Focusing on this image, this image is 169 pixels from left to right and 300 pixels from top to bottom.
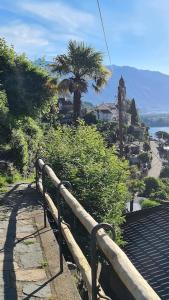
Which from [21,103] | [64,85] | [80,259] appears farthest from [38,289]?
[64,85]

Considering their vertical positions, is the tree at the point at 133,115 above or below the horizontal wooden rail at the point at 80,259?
above

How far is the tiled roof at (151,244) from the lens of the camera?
27.9 ft

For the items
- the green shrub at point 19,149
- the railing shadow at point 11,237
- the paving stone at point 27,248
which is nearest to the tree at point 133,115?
Answer: the green shrub at point 19,149

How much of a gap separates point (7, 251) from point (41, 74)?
1412 centimetres

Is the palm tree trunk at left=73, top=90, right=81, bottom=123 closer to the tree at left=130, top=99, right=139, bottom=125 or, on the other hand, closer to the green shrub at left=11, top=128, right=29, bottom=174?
the green shrub at left=11, top=128, right=29, bottom=174

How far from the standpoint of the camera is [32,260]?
5098 millimetres

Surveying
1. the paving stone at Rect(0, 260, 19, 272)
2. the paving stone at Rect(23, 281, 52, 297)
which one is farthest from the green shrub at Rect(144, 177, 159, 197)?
the paving stone at Rect(23, 281, 52, 297)

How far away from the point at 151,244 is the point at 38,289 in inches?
253

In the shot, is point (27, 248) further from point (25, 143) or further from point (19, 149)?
point (25, 143)

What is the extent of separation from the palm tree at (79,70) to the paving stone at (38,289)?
20.0 m

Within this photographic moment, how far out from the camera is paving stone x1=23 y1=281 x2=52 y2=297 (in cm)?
413

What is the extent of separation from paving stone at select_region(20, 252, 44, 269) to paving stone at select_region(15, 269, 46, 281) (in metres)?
0.13

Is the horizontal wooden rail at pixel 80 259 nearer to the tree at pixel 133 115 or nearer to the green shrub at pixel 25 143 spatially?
the green shrub at pixel 25 143

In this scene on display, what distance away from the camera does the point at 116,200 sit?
→ 936cm
